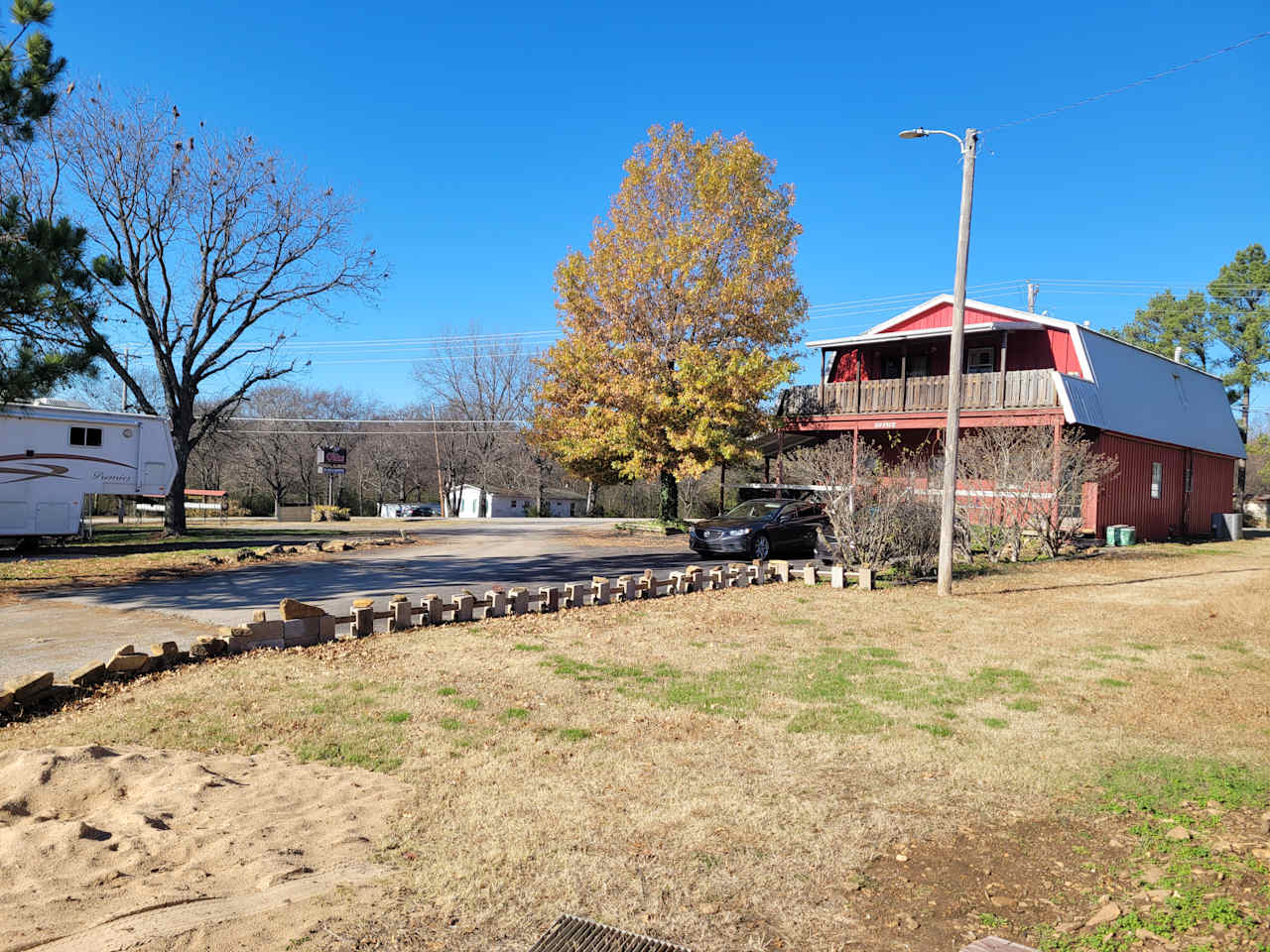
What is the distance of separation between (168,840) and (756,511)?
584 inches

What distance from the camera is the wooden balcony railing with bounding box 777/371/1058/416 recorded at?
869 inches

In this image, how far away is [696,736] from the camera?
216 inches

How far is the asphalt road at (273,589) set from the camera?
8180 millimetres

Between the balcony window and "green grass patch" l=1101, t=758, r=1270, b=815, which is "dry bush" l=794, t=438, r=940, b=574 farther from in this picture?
the balcony window

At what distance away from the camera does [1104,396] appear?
75.5 ft

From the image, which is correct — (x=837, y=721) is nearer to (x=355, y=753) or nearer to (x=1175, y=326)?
(x=355, y=753)

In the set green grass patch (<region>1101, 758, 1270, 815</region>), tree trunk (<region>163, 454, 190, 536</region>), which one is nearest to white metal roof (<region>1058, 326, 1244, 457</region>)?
green grass patch (<region>1101, 758, 1270, 815</region>)

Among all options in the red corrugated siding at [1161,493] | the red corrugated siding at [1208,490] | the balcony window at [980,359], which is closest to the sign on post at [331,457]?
the balcony window at [980,359]

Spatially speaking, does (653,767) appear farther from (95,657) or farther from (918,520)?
(918,520)

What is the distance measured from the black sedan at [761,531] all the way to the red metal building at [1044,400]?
6760 mm

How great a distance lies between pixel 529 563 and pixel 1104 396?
1697 centimetres

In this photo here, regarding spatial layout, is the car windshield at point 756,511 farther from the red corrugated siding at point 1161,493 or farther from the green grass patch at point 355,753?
the green grass patch at point 355,753

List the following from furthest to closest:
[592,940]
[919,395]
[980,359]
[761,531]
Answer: [980,359], [919,395], [761,531], [592,940]

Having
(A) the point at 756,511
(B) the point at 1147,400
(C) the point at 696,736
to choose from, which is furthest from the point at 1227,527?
(C) the point at 696,736
